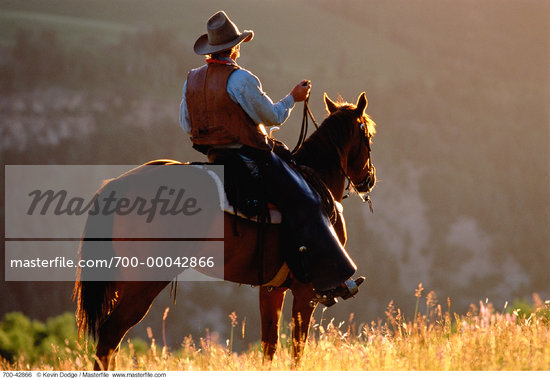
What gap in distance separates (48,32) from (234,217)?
2048 inches

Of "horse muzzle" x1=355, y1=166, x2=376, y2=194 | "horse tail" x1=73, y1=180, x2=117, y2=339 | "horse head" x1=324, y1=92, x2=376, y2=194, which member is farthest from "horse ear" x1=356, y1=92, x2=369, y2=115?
"horse tail" x1=73, y1=180, x2=117, y2=339

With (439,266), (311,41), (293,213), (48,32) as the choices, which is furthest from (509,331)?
(311,41)

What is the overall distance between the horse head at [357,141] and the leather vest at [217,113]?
153 centimetres

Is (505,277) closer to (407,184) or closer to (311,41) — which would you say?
(407,184)

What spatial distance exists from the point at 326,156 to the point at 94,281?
108 inches

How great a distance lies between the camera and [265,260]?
6332 mm

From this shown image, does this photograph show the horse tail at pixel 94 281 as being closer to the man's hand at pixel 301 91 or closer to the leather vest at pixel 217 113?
the leather vest at pixel 217 113

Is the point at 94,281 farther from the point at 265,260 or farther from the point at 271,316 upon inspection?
the point at 271,316

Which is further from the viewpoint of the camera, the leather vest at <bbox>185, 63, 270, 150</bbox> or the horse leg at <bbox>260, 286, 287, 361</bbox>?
the horse leg at <bbox>260, 286, 287, 361</bbox>

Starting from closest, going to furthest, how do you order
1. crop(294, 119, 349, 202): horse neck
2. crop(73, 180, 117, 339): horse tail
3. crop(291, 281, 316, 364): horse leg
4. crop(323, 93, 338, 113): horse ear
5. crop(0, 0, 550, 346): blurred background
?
crop(73, 180, 117, 339): horse tail → crop(291, 281, 316, 364): horse leg → crop(294, 119, 349, 202): horse neck → crop(323, 93, 338, 113): horse ear → crop(0, 0, 550, 346): blurred background

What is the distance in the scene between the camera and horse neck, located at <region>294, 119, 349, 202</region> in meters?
7.36

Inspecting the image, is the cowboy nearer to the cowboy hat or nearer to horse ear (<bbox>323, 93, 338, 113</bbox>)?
the cowboy hat

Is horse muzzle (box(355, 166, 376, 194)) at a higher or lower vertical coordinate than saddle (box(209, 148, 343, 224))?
higher

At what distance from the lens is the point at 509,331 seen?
6.79 metres
